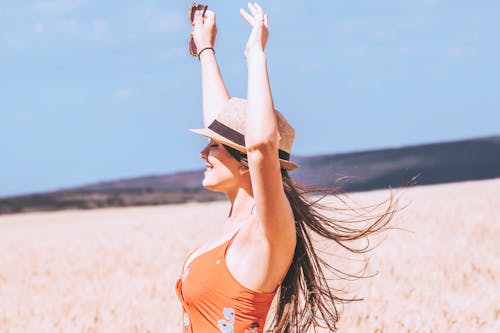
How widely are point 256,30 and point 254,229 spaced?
51 centimetres

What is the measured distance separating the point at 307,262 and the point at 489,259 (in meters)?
3.19

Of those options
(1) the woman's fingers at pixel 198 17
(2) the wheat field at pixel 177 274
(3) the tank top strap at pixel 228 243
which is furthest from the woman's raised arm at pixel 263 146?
(2) the wheat field at pixel 177 274

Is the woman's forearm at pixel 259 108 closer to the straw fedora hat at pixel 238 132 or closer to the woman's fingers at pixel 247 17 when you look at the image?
the woman's fingers at pixel 247 17

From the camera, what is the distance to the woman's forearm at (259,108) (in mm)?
1924

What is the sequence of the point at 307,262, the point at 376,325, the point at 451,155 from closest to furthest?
the point at 307,262, the point at 376,325, the point at 451,155

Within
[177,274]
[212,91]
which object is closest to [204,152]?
[212,91]

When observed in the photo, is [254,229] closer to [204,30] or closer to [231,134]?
[231,134]

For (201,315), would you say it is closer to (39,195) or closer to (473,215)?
(473,215)

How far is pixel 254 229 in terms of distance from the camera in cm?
216

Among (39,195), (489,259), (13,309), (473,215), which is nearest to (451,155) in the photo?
→ (39,195)

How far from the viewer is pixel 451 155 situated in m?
20.4

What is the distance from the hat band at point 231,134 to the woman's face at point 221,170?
5cm

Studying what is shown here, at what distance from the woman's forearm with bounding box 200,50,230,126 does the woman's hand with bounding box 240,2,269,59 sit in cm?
69

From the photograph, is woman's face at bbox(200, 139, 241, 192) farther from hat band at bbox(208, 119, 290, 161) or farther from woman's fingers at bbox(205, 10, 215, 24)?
woman's fingers at bbox(205, 10, 215, 24)
